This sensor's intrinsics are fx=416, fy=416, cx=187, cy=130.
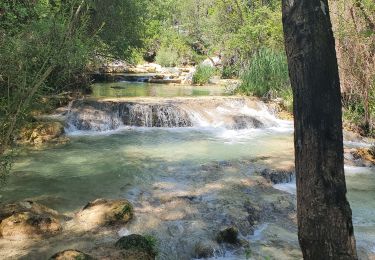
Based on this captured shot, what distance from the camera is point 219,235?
5.39 m

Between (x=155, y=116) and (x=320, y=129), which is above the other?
(x=320, y=129)

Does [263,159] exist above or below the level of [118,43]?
below

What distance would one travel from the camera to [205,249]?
514 centimetres

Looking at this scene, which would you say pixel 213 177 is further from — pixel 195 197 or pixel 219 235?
pixel 219 235

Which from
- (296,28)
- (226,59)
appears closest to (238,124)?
(296,28)

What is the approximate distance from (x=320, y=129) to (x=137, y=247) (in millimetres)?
2958

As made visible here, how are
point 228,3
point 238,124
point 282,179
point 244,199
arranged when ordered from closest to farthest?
1. point 244,199
2. point 282,179
3. point 238,124
4. point 228,3

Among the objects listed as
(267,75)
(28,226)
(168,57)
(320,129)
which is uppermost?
(168,57)

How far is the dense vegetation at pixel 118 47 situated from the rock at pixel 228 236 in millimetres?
2770

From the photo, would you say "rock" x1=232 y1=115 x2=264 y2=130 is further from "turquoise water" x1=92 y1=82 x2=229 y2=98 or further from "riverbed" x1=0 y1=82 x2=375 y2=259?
"turquoise water" x1=92 y1=82 x2=229 y2=98

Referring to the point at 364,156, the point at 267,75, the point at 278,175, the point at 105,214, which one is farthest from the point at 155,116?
the point at 105,214

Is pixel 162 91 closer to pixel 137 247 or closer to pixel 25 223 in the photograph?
pixel 25 223

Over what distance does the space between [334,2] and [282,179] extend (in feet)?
20.8

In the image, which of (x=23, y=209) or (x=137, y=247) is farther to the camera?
(x=23, y=209)
